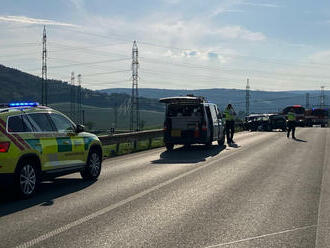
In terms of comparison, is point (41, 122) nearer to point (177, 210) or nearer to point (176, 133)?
point (177, 210)

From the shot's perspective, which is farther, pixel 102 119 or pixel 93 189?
pixel 102 119

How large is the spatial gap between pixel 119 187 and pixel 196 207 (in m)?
2.68

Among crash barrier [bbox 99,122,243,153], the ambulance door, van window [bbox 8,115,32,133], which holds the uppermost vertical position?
van window [bbox 8,115,32,133]

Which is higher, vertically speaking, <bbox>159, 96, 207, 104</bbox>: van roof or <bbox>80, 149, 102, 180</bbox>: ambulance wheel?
<bbox>159, 96, 207, 104</bbox>: van roof

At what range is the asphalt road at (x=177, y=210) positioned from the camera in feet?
19.6

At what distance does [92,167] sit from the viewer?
11719 millimetres

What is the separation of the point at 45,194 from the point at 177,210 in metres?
→ 3.09

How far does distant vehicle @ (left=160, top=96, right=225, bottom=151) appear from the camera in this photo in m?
20.0

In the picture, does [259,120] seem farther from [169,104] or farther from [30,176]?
[30,176]

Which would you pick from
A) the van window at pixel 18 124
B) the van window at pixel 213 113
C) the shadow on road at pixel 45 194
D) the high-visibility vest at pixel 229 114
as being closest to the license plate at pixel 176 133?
the van window at pixel 213 113

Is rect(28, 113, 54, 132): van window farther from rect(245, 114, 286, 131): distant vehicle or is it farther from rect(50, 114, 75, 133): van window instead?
rect(245, 114, 286, 131): distant vehicle

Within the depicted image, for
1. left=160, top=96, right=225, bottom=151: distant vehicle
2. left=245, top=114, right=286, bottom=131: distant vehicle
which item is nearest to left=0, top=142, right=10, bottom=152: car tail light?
left=160, top=96, right=225, bottom=151: distant vehicle

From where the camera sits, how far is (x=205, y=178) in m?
11.7

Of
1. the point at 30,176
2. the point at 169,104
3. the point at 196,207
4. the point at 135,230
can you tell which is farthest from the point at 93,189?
the point at 169,104
